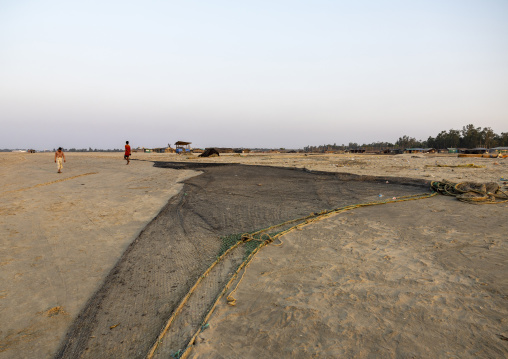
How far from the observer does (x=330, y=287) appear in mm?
3035

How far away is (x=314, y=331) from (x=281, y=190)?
697 cm

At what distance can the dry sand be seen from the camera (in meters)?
2.21

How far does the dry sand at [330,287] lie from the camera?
2.21 m

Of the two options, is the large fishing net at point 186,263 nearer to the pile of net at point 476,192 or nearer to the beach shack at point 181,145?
the pile of net at point 476,192

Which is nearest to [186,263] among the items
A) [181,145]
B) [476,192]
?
→ [476,192]

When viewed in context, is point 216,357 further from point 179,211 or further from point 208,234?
point 179,211

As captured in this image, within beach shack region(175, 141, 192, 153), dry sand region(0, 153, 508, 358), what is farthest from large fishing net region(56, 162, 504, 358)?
beach shack region(175, 141, 192, 153)

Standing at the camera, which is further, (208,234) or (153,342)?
(208,234)

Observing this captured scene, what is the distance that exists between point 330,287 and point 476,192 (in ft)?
21.1

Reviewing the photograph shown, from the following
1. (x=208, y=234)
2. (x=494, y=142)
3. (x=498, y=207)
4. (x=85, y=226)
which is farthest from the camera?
(x=494, y=142)

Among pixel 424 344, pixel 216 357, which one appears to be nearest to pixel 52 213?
pixel 216 357

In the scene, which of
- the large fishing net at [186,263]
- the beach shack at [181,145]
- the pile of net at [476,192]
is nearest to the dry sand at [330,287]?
the large fishing net at [186,263]

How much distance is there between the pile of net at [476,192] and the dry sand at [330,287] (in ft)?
2.28

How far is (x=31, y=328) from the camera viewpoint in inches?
101
